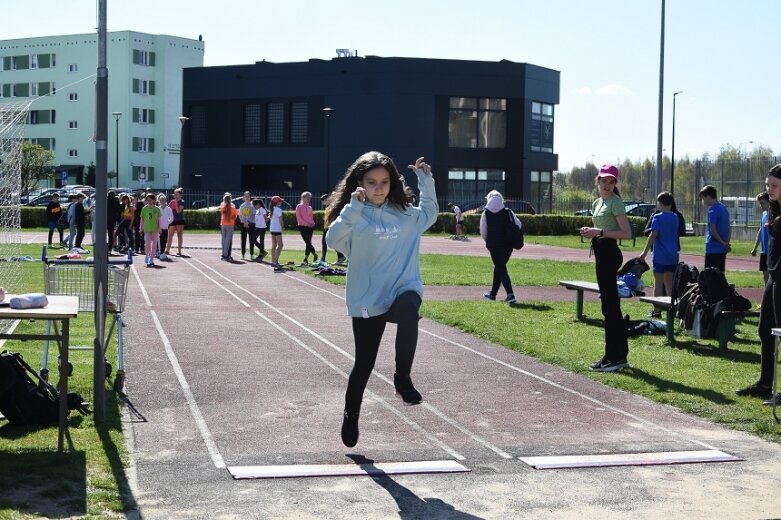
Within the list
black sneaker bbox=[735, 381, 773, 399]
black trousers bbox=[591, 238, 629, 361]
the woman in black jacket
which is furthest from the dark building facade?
black sneaker bbox=[735, 381, 773, 399]

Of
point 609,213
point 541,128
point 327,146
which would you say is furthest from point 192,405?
point 541,128

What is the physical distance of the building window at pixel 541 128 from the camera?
75.4 meters

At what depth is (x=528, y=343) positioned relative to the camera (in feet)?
44.3

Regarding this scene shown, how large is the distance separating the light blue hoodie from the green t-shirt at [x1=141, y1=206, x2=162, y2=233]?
2232 centimetres

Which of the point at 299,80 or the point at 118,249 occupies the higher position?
the point at 299,80

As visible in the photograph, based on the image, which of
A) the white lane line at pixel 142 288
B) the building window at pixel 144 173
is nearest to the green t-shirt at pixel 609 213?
the white lane line at pixel 142 288

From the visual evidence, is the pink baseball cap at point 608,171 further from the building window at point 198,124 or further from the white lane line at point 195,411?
the building window at point 198,124

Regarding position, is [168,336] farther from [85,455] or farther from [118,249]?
[118,249]

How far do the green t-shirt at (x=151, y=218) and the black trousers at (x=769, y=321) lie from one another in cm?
2103

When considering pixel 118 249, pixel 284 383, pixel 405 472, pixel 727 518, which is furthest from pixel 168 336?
pixel 118 249

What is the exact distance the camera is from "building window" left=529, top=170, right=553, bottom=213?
74.2 meters

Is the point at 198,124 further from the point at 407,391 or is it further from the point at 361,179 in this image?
the point at 407,391

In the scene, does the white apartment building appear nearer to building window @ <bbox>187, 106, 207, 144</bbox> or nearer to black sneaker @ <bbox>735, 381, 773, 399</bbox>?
building window @ <bbox>187, 106, 207, 144</bbox>

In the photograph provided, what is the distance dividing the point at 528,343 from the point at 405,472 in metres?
6.70
